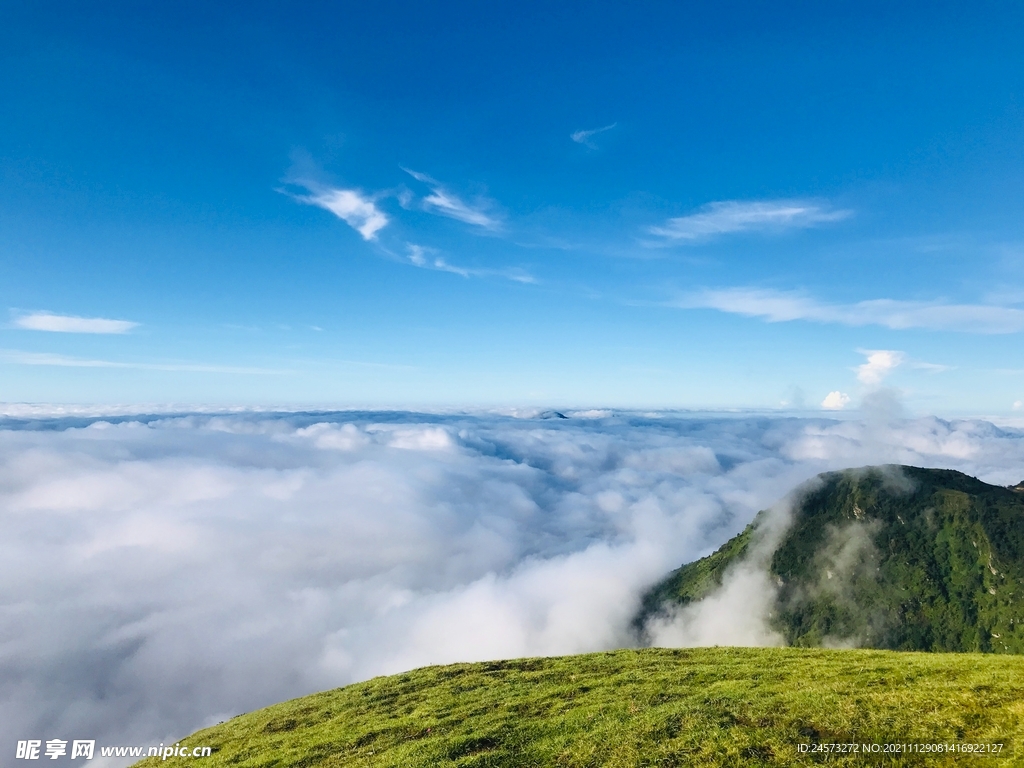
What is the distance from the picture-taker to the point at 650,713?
22422 mm

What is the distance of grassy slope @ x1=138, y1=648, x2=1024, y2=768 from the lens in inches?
680

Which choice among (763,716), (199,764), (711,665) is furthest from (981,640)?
(199,764)

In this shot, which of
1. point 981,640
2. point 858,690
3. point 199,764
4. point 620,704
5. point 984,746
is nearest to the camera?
point 984,746

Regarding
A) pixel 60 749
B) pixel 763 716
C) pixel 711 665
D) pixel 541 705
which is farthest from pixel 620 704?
pixel 60 749

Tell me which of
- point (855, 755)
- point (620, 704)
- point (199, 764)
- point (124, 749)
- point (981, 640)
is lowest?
point (981, 640)

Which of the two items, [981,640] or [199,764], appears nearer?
[199,764]

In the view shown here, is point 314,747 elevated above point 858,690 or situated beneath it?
situated beneath

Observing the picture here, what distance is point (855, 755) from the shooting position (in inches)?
610

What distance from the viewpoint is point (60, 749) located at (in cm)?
2927

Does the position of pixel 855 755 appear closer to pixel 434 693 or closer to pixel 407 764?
pixel 407 764

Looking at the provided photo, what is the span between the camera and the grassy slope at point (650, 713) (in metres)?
17.3

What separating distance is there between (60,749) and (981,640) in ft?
1010

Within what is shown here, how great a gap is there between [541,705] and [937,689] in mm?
19620

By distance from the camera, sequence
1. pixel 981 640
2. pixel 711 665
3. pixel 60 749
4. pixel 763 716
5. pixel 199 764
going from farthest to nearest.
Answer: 1. pixel 981 640
2. pixel 711 665
3. pixel 60 749
4. pixel 199 764
5. pixel 763 716
